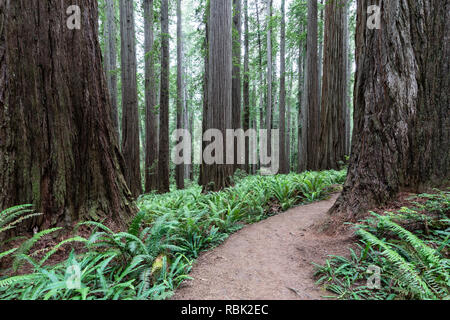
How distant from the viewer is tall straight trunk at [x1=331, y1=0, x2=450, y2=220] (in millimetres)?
2760

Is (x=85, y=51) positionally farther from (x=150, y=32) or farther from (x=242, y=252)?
(x=150, y=32)

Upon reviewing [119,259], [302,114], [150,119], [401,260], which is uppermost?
[302,114]

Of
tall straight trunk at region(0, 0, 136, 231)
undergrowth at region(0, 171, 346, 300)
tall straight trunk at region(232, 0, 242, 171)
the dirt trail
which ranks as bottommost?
the dirt trail

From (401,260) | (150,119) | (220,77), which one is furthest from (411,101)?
(150,119)

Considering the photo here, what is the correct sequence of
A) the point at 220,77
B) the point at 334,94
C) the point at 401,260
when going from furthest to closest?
1. the point at 334,94
2. the point at 220,77
3. the point at 401,260

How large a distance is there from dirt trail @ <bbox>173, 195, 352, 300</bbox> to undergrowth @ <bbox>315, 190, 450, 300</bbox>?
214mm

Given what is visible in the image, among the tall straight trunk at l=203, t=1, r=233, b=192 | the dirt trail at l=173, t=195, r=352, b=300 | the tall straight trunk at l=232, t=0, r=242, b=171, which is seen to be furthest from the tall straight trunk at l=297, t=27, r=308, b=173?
the dirt trail at l=173, t=195, r=352, b=300

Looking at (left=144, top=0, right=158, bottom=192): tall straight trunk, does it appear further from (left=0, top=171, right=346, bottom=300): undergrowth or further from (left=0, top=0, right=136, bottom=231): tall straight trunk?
(left=0, top=0, right=136, bottom=231): tall straight trunk

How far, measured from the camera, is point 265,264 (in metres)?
2.42

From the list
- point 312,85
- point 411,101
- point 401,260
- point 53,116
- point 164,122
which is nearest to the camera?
point 401,260

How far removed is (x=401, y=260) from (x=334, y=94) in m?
7.13

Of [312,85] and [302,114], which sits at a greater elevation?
[312,85]

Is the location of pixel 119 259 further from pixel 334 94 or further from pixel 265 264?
pixel 334 94

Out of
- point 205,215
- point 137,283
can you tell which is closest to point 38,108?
point 137,283
